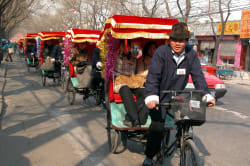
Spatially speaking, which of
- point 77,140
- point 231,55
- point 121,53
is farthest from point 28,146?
point 231,55

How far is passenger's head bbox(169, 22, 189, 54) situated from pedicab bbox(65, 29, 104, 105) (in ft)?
14.4

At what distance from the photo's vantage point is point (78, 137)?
547cm

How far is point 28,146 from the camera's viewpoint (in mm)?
4871

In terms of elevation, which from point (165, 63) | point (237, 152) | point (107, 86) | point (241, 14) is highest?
point (241, 14)

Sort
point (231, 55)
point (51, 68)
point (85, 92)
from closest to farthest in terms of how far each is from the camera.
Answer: point (85, 92) → point (51, 68) → point (231, 55)

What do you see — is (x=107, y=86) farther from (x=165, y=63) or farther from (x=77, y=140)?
(x=165, y=63)

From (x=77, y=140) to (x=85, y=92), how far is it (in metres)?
2.94

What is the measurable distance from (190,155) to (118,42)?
2826 mm

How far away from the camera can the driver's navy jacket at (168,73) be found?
337cm

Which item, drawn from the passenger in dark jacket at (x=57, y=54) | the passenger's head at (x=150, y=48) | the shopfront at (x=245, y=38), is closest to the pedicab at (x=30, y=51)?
the passenger in dark jacket at (x=57, y=54)

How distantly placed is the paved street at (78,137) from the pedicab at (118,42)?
0.40m

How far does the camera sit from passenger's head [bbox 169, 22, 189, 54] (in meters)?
3.27

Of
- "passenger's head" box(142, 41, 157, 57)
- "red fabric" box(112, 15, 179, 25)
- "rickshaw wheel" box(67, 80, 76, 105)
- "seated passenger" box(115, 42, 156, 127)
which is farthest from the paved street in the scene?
"red fabric" box(112, 15, 179, 25)

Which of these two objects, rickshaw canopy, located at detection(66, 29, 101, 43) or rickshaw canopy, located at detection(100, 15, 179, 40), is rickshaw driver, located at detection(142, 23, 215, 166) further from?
rickshaw canopy, located at detection(66, 29, 101, 43)
